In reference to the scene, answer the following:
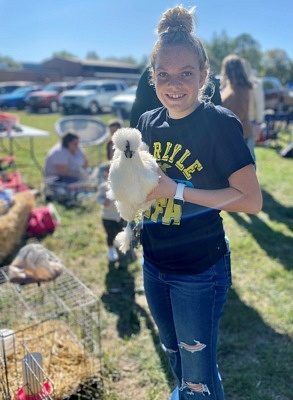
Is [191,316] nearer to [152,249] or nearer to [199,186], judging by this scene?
[152,249]

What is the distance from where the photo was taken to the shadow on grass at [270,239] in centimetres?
405

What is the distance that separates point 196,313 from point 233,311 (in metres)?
1.79

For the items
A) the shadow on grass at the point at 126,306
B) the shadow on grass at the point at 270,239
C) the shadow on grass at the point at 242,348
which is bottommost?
the shadow on grass at the point at 126,306

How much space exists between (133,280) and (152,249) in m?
2.14

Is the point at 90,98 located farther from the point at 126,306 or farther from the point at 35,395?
the point at 35,395

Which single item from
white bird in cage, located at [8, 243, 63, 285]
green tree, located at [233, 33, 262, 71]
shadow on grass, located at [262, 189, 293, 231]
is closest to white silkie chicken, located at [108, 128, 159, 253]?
white bird in cage, located at [8, 243, 63, 285]

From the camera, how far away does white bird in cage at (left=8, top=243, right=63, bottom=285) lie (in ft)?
8.84

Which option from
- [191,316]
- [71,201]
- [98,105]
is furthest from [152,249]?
[98,105]

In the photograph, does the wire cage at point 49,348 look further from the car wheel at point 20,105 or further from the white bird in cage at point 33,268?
the car wheel at point 20,105

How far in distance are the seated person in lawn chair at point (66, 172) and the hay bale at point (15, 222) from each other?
2.54 ft

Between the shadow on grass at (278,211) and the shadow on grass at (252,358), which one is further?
the shadow on grass at (278,211)

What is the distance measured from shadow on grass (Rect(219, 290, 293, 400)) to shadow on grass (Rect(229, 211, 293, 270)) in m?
1.04

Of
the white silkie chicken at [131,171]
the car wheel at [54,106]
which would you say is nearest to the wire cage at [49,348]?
the white silkie chicken at [131,171]

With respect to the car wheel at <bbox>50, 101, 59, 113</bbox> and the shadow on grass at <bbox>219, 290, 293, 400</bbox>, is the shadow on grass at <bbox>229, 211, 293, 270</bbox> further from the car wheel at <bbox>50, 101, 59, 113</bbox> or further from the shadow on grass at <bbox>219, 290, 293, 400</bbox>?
the car wheel at <bbox>50, 101, 59, 113</bbox>
